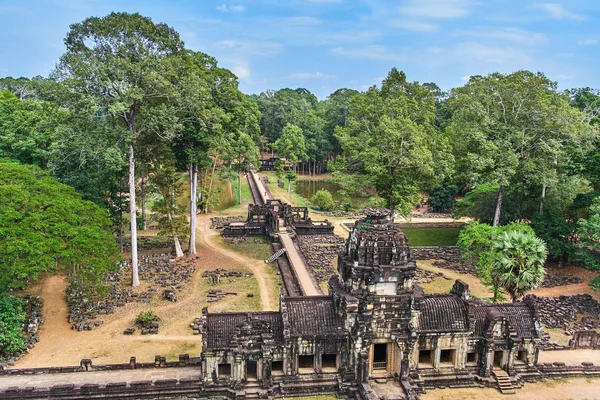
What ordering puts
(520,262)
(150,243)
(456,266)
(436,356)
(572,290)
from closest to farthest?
(436,356)
(520,262)
(572,290)
(456,266)
(150,243)

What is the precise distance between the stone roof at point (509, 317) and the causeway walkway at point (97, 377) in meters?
14.0

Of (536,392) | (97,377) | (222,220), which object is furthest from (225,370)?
(222,220)

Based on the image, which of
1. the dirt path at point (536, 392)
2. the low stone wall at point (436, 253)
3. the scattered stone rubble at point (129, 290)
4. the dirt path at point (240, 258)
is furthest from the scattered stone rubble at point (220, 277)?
the low stone wall at point (436, 253)

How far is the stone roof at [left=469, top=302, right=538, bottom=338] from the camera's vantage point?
22.7m

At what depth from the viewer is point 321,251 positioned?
4431 centimetres

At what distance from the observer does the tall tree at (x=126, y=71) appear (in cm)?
2997

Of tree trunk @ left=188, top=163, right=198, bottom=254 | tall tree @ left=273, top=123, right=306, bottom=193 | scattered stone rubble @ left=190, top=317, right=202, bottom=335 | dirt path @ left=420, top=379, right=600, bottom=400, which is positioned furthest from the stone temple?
tall tree @ left=273, top=123, right=306, bottom=193

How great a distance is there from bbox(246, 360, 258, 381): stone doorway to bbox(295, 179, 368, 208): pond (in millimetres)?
49745

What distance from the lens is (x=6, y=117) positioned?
44.8m

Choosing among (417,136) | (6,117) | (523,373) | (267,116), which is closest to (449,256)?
(417,136)

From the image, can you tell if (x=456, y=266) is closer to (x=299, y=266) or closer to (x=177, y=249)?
(x=299, y=266)

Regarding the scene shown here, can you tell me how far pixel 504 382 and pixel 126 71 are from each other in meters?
28.8

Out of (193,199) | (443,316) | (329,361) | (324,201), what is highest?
(193,199)

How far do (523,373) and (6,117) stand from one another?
48.4m
